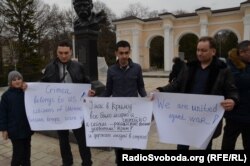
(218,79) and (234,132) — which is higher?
(218,79)

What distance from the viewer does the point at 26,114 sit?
3682 mm

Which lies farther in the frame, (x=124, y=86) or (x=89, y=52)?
(x=89, y=52)

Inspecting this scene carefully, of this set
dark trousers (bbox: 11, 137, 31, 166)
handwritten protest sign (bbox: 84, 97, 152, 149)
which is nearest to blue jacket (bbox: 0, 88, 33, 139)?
dark trousers (bbox: 11, 137, 31, 166)

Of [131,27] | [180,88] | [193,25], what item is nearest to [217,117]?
[180,88]

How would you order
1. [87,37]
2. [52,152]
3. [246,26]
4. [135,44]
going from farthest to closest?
[135,44] → [246,26] → [87,37] → [52,152]

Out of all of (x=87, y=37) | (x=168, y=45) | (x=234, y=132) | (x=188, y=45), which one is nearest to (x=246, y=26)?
(x=168, y=45)

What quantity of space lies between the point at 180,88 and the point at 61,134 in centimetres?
188

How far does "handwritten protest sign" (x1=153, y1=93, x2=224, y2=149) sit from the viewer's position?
308 centimetres

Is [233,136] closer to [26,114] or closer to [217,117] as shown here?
[217,117]

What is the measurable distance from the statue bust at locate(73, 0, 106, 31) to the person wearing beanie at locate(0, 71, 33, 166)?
3.93m

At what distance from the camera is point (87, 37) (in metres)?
7.21

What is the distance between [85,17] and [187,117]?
497cm

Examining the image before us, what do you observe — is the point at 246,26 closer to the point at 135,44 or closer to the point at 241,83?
the point at 135,44

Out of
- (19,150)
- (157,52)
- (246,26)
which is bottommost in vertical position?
(19,150)
